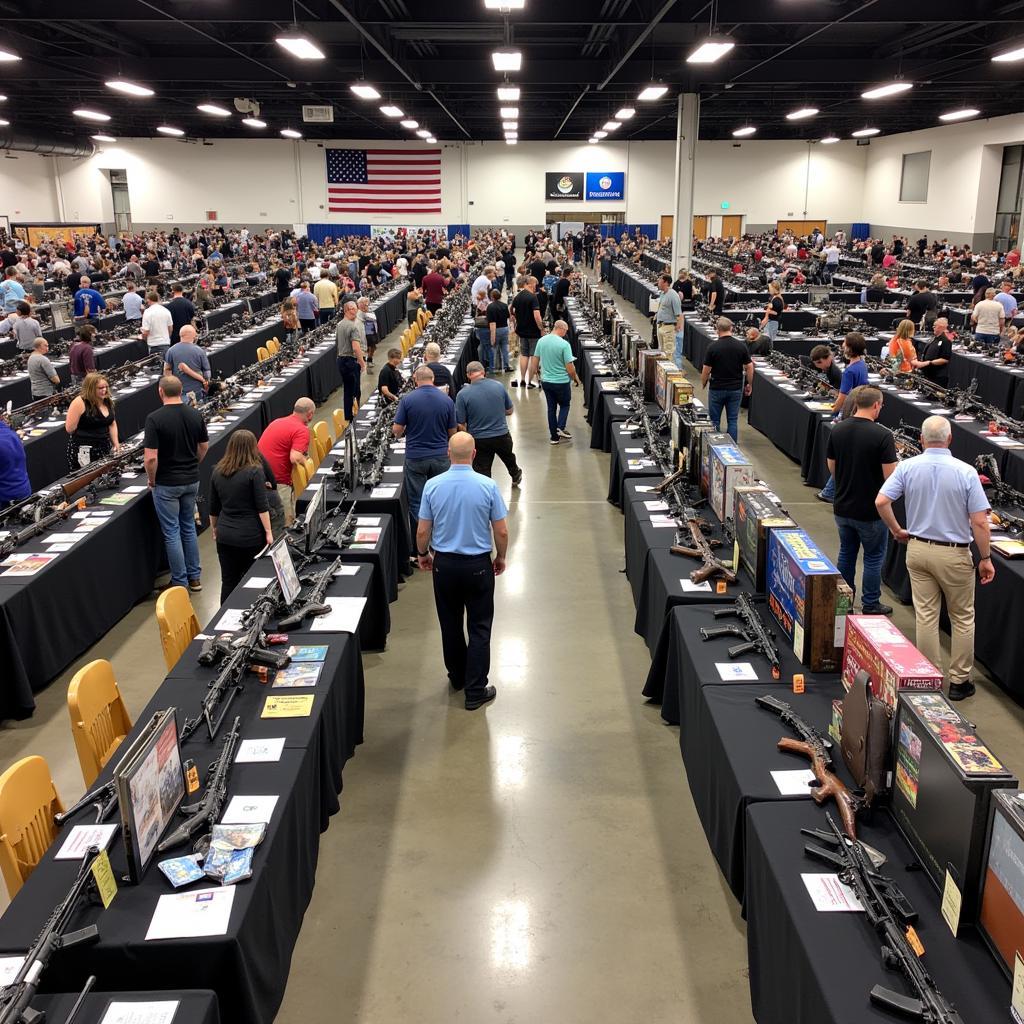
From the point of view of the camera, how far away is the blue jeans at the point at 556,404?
457 inches

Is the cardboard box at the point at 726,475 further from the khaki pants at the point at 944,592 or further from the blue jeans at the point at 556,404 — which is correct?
the blue jeans at the point at 556,404

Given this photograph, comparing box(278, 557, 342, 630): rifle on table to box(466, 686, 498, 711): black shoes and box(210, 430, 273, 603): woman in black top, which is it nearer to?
box(210, 430, 273, 603): woman in black top

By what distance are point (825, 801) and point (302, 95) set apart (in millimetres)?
25437

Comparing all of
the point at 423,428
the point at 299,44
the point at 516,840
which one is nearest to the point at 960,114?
the point at 299,44

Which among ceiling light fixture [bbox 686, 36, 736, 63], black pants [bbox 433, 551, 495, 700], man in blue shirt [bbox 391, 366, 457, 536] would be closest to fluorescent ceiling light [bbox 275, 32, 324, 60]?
ceiling light fixture [bbox 686, 36, 736, 63]

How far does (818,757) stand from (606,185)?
39344mm

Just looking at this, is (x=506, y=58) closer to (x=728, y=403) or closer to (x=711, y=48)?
(x=711, y=48)

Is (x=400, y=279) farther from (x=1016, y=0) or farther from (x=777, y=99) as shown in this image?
(x=1016, y=0)

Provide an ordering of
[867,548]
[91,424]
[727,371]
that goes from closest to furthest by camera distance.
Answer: [867,548] < [91,424] < [727,371]

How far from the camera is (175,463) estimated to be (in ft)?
23.5

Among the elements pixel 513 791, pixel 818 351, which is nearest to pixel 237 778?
pixel 513 791

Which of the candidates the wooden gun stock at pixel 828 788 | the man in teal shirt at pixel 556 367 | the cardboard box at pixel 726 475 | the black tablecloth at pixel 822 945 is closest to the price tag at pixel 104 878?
the black tablecloth at pixel 822 945

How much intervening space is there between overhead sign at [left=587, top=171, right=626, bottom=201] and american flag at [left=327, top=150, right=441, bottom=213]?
6.62 metres

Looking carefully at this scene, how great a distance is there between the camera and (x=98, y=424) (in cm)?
855
